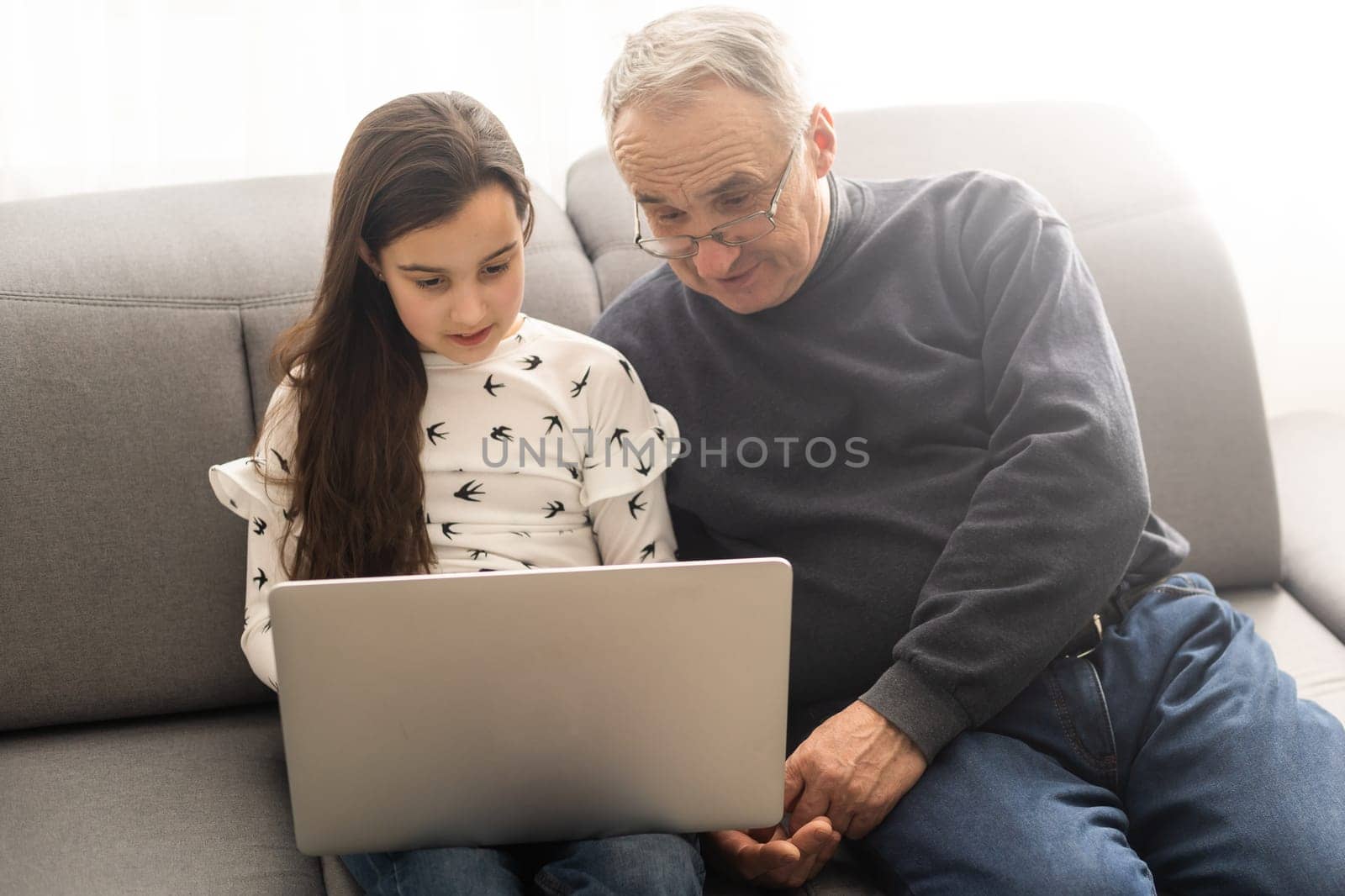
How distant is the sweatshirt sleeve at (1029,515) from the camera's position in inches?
50.9

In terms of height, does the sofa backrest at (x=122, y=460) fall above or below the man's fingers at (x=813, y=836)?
above

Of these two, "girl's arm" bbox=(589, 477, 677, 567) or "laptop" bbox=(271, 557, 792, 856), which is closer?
"laptop" bbox=(271, 557, 792, 856)

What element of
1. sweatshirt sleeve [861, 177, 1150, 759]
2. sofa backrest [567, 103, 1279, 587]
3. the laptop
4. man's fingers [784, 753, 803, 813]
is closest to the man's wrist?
sweatshirt sleeve [861, 177, 1150, 759]

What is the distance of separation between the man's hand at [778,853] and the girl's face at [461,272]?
0.61 m

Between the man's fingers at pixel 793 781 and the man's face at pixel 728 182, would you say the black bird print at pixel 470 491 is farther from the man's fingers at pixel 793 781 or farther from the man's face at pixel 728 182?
the man's fingers at pixel 793 781

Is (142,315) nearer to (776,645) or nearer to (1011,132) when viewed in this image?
(776,645)

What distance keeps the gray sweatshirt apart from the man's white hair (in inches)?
7.4

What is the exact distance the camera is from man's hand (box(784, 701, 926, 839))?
1.26 meters

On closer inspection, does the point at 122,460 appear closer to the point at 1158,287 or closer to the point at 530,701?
the point at 530,701

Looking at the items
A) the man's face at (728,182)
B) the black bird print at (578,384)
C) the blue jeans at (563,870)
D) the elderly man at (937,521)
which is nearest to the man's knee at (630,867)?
the blue jeans at (563,870)

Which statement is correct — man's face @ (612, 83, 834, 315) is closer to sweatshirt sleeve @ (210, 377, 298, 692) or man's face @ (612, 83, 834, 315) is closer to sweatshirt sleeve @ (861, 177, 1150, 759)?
sweatshirt sleeve @ (861, 177, 1150, 759)

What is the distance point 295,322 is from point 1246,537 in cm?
134

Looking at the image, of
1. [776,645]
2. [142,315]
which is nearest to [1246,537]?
[776,645]

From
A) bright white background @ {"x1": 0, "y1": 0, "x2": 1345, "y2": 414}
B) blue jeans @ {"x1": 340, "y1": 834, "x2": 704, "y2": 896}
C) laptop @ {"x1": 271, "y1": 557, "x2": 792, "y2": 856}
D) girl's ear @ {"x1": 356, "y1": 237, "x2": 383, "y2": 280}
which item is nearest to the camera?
laptop @ {"x1": 271, "y1": 557, "x2": 792, "y2": 856}
